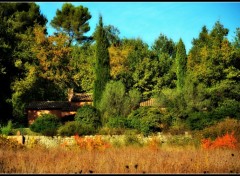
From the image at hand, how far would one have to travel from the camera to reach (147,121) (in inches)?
911

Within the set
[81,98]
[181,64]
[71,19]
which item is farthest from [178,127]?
[71,19]

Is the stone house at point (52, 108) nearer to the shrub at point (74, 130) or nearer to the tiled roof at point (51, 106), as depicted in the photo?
the tiled roof at point (51, 106)

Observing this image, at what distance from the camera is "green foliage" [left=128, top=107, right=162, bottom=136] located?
909 inches

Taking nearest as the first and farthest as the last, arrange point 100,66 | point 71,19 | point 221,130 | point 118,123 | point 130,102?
point 221,130 < point 118,123 < point 130,102 < point 100,66 < point 71,19

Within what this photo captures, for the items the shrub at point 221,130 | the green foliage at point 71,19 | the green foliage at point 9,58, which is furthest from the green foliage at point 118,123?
the green foliage at point 71,19

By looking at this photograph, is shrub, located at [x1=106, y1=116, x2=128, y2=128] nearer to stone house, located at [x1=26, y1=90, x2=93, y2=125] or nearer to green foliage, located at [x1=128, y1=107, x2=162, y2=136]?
green foliage, located at [x1=128, y1=107, x2=162, y2=136]

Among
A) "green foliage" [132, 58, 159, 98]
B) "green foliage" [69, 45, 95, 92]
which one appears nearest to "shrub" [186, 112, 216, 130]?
"green foliage" [132, 58, 159, 98]

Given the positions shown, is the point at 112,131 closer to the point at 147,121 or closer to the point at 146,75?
the point at 147,121

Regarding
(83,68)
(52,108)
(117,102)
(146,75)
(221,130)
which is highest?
(83,68)

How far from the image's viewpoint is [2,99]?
99.9 feet

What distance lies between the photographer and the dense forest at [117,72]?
1063 inches

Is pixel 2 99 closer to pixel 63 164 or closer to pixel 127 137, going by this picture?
pixel 127 137

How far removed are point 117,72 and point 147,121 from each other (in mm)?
23975

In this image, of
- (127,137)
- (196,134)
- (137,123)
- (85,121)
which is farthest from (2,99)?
(196,134)
